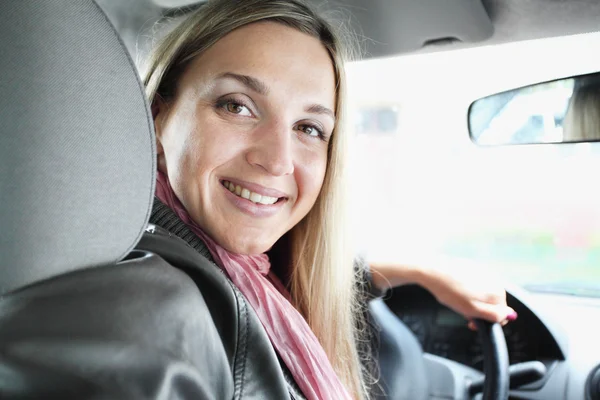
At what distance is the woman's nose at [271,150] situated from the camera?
1.36m

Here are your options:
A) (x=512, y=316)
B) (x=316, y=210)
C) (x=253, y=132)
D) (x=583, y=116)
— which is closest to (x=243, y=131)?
(x=253, y=132)

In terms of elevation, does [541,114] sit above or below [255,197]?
above

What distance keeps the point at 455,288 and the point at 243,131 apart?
1009 millimetres

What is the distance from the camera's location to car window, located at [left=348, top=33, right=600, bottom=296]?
206 cm

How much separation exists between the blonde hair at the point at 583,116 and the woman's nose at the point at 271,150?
3.32 ft

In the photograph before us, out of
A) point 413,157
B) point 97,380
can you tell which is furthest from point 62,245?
point 413,157

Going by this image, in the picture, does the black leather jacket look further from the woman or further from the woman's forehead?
the woman's forehead

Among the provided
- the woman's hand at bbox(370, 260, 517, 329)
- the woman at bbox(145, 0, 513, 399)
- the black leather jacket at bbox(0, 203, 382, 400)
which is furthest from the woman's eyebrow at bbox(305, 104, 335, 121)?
the woman's hand at bbox(370, 260, 517, 329)

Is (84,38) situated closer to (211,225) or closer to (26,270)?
(26,270)

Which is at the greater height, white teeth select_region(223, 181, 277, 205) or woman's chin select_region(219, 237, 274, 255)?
white teeth select_region(223, 181, 277, 205)

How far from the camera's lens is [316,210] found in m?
1.67

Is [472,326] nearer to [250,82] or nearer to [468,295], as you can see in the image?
[468,295]

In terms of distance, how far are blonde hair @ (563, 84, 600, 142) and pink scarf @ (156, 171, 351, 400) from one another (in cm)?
108

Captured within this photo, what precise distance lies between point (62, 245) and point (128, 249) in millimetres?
102
